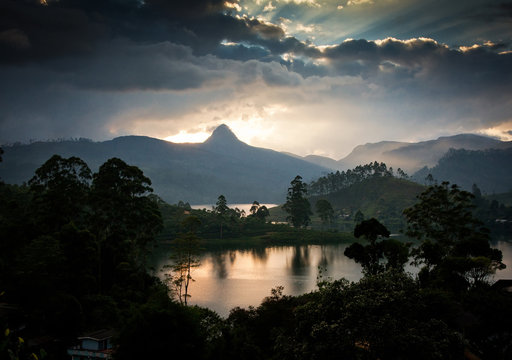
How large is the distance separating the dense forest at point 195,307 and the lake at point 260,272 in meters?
10.1

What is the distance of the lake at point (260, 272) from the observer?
49.0 metres

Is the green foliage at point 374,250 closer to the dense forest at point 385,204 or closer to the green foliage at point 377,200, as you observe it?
the dense forest at point 385,204

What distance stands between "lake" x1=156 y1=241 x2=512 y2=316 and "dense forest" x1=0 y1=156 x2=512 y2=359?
10105mm

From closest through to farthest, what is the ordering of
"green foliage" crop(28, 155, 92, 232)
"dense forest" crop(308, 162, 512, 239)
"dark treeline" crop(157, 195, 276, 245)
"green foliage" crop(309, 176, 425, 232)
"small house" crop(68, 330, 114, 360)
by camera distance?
"small house" crop(68, 330, 114, 360), "green foliage" crop(28, 155, 92, 232), "dark treeline" crop(157, 195, 276, 245), "dense forest" crop(308, 162, 512, 239), "green foliage" crop(309, 176, 425, 232)

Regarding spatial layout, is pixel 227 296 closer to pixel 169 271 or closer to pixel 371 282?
pixel 169 271

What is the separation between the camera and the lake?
161 ft

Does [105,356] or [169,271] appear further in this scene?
[169,271]

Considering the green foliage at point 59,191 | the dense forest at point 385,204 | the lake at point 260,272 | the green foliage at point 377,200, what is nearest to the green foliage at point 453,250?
the lake at point 260,272

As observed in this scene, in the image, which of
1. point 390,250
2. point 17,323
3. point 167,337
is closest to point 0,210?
point 17,323

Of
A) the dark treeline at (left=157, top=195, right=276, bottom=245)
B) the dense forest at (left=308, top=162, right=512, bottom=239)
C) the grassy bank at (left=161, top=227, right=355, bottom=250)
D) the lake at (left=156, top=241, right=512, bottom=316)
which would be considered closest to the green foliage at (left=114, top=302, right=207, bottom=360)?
the lake at (left=156, top=241, right=512, bottom=316)

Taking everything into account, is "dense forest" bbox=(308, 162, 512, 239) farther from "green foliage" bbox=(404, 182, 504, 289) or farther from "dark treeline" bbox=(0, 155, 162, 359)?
"dark treeline" bbox=(0, 155, 162, 359)

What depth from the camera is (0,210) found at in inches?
2074

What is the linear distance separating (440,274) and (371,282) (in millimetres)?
17685

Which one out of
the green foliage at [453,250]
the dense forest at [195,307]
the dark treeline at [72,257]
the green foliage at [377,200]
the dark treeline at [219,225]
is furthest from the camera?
the green foliage at [377,200]
